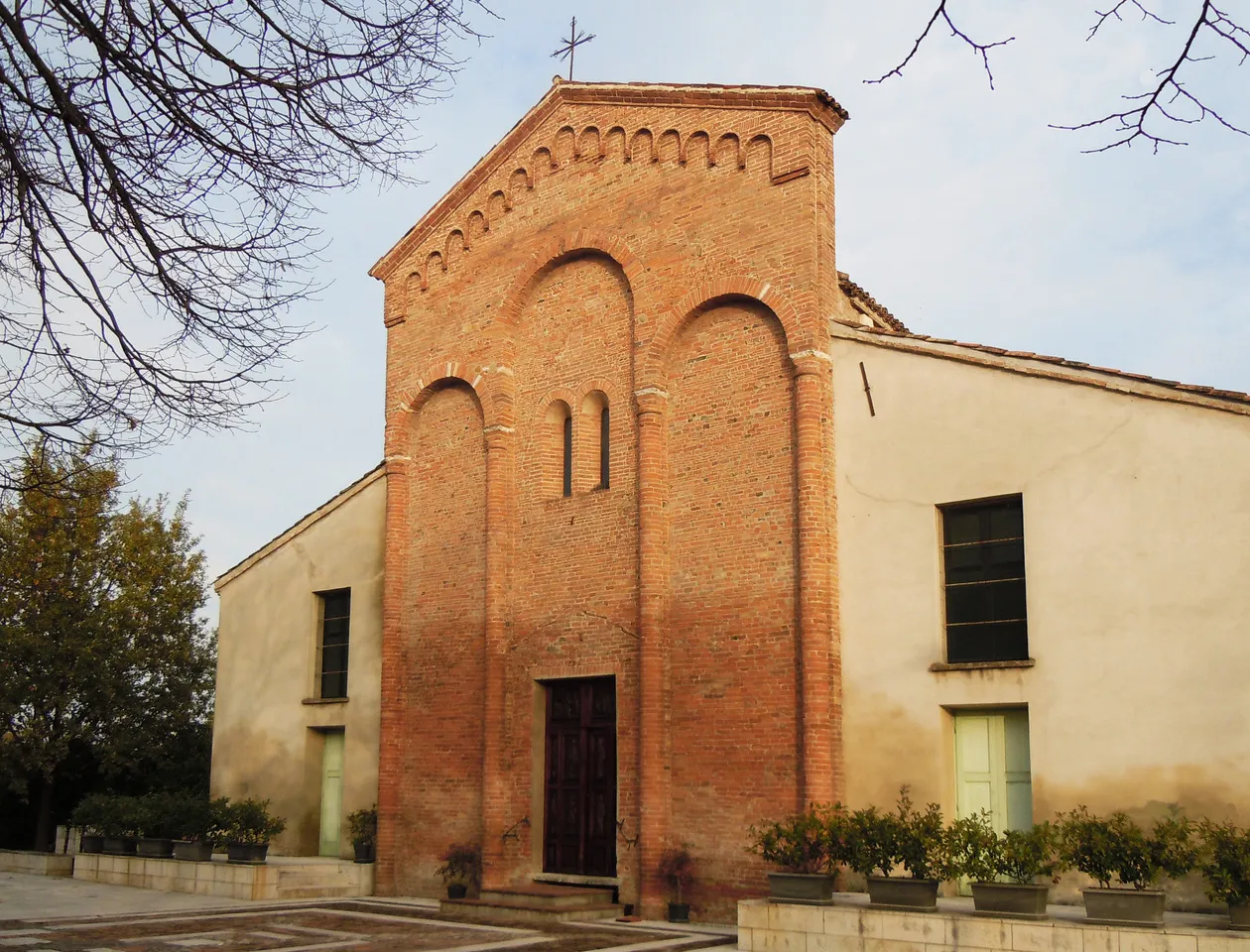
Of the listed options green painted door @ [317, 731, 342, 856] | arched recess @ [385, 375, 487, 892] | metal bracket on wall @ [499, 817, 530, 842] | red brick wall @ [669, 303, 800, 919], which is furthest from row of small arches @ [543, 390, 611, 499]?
green painted door @ [317, 731, 342, 856]

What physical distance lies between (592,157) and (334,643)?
844 cm


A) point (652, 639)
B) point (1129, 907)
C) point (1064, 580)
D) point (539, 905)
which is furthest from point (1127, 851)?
point (539, 905)

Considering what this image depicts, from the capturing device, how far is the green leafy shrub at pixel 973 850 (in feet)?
36.7

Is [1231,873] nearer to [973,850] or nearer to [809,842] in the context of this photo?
[973,850]

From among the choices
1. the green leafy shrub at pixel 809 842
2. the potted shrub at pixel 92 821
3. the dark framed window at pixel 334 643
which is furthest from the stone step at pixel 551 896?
the potted shrub at pixel 92 821

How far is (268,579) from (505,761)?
248 inches

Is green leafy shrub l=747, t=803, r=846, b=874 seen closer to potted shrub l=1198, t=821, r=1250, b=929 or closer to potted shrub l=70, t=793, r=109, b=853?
potted shrub l=1198, t=821, r=1250, b=929

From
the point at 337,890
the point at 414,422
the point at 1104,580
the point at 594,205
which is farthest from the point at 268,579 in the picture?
the point at 1104,580

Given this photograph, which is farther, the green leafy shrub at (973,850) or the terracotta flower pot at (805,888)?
the terracotta flower pot at (805,888)

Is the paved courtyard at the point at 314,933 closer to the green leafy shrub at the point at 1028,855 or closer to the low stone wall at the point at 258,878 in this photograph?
the low stone wall at the point at 258,878

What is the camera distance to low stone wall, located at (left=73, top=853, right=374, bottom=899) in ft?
56.0

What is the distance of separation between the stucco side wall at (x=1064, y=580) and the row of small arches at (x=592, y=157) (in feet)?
9.87

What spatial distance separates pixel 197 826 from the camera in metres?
18.0

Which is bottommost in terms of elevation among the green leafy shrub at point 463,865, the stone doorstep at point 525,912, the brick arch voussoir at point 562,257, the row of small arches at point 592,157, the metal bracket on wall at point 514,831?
the stone doorstep at point 525,912
